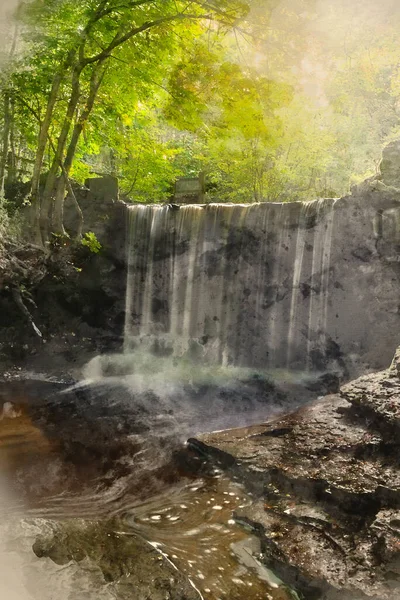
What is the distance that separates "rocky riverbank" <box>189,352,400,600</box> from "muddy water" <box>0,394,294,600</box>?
0.26 meters

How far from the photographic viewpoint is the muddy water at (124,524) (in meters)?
3.46

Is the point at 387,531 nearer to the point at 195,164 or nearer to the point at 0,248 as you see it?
the point at 0,248

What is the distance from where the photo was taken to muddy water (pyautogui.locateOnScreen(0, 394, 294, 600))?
11.3 feet

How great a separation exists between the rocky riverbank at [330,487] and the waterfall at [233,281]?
10.7ft

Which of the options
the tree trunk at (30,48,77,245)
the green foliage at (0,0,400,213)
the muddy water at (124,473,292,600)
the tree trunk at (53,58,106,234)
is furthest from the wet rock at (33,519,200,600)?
the tree trunk at (53,58,106,234)

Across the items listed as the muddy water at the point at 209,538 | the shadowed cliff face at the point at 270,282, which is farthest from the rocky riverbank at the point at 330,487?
the shadowed cliff face at the point at 270,282

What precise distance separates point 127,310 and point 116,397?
269 centimetres

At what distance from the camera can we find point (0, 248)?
7.75 m

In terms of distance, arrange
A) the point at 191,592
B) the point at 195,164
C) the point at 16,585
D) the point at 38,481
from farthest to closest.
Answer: the point at 195,164 → the point at 38,481 → the point at 191,592 → the point at 16,585

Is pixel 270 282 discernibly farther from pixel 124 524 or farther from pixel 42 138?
pixel 124 524

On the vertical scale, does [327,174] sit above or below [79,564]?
above

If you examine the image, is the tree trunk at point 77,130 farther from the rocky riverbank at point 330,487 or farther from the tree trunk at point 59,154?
the rocky riverbank at point 330,487

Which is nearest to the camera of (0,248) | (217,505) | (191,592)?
(191,592)

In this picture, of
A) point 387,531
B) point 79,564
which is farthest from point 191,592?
point 387,531
